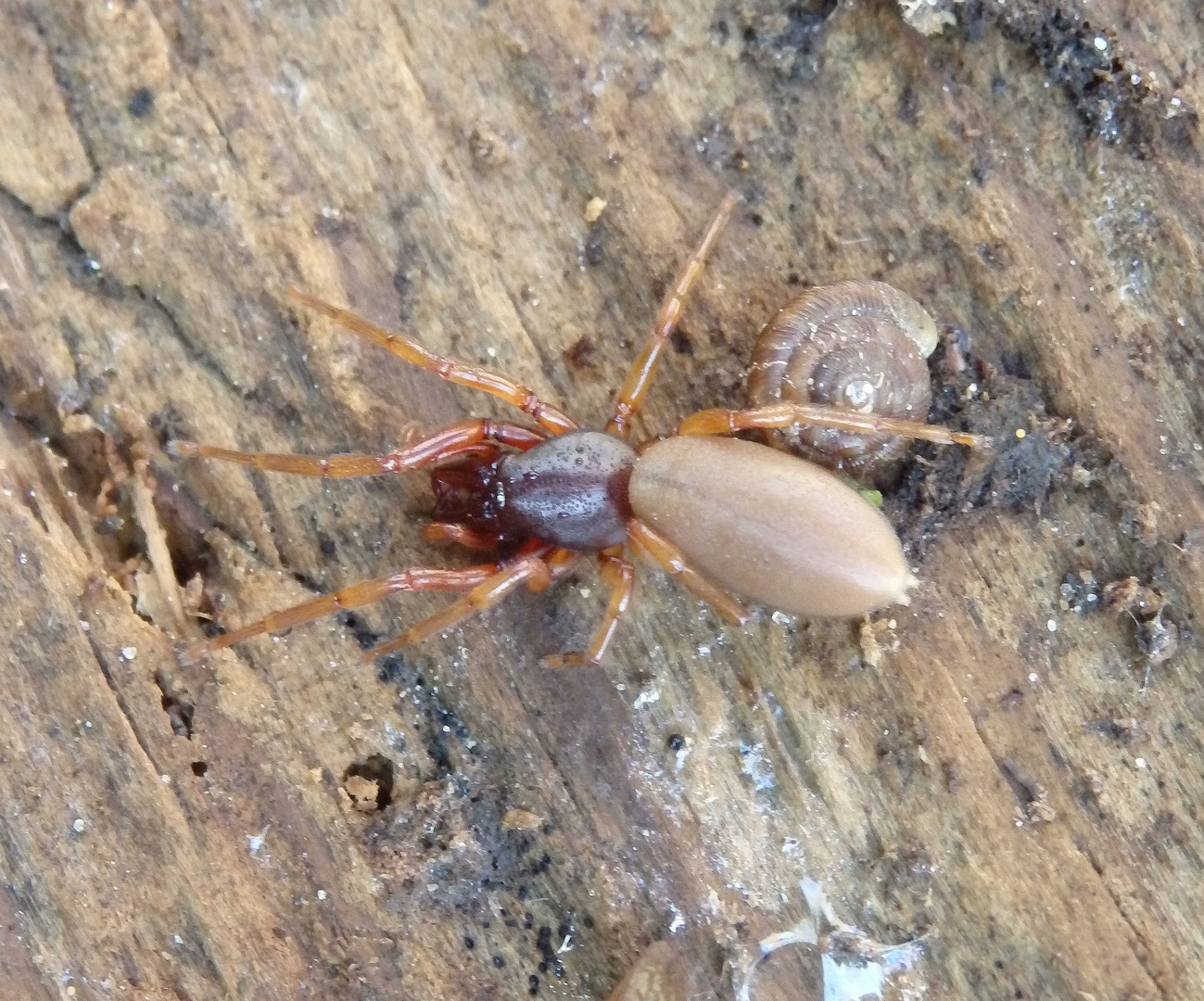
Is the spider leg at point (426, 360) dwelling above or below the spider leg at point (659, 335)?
below

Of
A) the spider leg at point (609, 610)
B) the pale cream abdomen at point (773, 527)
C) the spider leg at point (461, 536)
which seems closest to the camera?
the pale cream abdomen at point (773, 527)

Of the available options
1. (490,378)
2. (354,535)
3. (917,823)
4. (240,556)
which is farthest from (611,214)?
(917,823)

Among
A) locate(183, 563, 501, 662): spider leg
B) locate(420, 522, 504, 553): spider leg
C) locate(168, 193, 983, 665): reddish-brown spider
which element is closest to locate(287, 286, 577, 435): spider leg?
locate(168, 193, 983, 665): reddish-brown spider

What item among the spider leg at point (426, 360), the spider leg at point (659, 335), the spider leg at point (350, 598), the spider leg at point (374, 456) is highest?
the spider leg at point (659, 335)

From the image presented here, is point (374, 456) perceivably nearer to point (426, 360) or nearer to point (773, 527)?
point (426, 360)

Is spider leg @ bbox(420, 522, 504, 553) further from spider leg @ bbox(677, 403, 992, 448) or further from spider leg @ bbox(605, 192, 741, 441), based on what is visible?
spider leg @ bbox(677, 403, 992, 448)

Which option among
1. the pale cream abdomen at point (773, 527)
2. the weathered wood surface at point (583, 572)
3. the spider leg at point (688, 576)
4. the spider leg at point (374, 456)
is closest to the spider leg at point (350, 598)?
the weathered wood surface at point (583, 572)

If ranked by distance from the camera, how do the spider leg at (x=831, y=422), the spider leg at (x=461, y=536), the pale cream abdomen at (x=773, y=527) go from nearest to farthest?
the pale cream abdomen at (x=773, y=527) < the spider leg at (x=831, y=422) < the spider leg at (x=461, y=536)

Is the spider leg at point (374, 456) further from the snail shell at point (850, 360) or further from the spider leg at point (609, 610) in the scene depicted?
the snail shell at point (850, 360)
